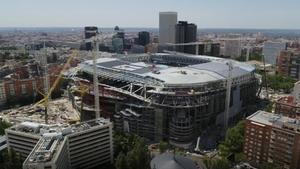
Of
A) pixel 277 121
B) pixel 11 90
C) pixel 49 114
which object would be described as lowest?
pixel 49 114

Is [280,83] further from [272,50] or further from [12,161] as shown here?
[12,161]

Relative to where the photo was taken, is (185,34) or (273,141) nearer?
(273,141)

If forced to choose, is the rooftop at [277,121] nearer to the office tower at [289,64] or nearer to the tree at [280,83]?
the tree at [280,83]

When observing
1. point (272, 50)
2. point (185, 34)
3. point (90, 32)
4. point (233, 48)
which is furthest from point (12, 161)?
point (233, 48)

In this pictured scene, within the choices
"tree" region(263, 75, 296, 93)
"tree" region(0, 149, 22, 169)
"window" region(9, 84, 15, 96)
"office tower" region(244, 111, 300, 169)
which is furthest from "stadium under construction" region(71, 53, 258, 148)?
"tree" region(263, 75, 296, 93)

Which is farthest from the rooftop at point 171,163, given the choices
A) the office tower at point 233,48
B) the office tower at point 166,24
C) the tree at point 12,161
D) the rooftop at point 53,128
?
the office tower at point 233,48

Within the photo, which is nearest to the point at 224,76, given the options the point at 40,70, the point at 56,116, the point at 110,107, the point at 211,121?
the point at 211,121
